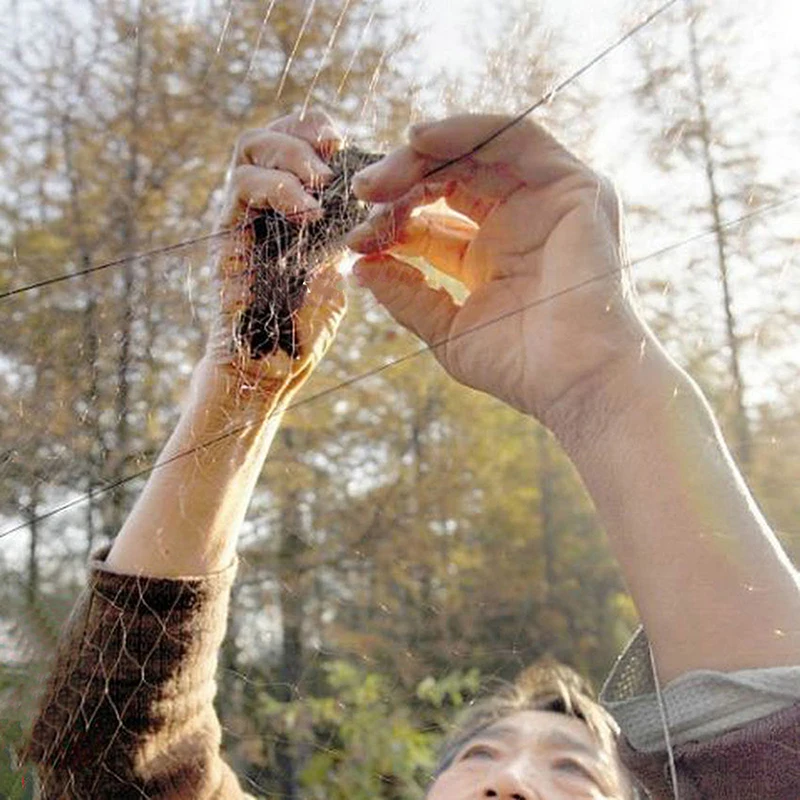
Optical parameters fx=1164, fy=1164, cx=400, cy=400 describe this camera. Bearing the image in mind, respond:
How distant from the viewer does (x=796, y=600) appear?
1.76 feet

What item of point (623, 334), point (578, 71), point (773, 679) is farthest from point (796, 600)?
point (578, 71)

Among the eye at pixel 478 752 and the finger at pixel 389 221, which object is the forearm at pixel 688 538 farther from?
the eye at pixel 478 752

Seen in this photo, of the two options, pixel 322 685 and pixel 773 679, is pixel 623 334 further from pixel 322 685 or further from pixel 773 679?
pixel 322 685

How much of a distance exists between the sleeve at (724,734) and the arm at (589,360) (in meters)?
0.01

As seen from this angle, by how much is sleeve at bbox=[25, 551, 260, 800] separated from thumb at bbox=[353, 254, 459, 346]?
0.19 meters

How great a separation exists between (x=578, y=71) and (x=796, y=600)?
27cm

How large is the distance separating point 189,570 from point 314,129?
0.27 m

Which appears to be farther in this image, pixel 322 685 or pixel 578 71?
pixel 322 685

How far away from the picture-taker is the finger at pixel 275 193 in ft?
1.81

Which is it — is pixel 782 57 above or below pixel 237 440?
above

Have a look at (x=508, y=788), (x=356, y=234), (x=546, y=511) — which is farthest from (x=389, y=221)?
(x=508, y=788)

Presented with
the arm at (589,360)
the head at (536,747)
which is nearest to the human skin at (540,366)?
the arm at (589,360)

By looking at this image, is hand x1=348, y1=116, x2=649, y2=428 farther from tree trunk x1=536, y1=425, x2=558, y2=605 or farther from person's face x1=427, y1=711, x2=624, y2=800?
person's face x1=427, y1=711, x2=624, y2=800

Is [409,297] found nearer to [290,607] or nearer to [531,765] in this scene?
[290,607]
